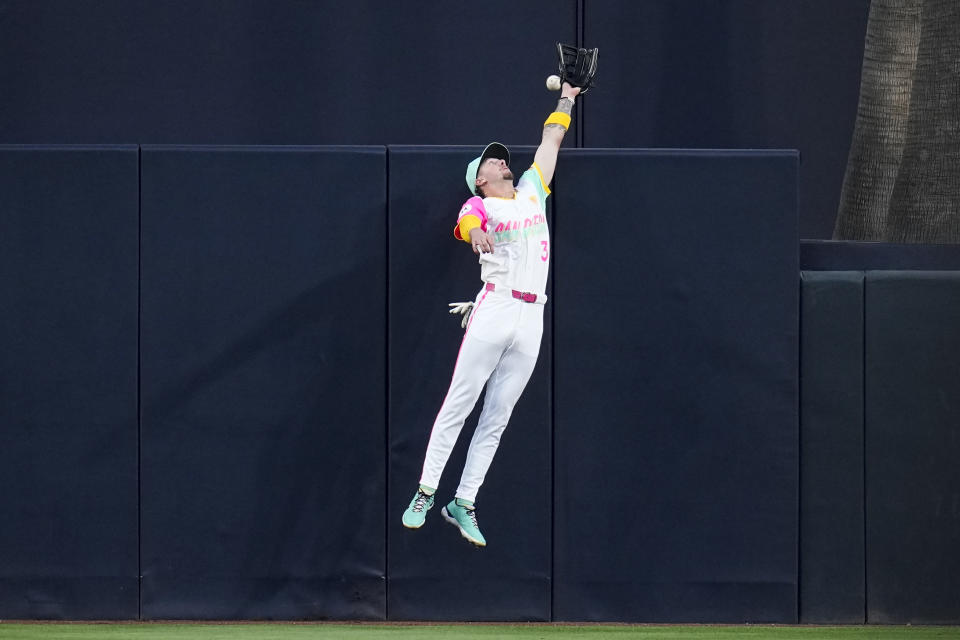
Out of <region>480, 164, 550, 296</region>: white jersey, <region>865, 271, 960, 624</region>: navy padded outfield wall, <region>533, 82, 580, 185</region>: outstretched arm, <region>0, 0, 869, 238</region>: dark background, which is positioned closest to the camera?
<region>480, 164, 550, 296</region>: white jersey

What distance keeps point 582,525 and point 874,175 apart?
3284 mm

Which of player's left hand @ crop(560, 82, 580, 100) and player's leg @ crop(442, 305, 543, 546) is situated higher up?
player's left hand @ crop(560, 82, 580, 100)

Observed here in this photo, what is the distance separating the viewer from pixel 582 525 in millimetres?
6145

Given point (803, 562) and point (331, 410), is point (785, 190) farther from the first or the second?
point (331, 410)

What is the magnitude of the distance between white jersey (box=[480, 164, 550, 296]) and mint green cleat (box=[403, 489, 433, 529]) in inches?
44.2

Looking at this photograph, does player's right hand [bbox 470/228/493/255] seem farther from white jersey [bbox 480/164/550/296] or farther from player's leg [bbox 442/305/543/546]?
player's leg [bbox 442/305/543/546]

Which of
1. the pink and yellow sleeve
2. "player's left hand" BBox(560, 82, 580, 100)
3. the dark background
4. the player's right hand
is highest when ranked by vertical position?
the dark background

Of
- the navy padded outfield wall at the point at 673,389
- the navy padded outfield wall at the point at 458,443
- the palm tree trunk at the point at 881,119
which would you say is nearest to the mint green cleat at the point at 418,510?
the navy padded outfield wall at the point at 458,443

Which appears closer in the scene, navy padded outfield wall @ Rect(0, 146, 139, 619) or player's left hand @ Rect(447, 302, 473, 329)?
player's left hand @ Rect(447, 302, 473, 329)

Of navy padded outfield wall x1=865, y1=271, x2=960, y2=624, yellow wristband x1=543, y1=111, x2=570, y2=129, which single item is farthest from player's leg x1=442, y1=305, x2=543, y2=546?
navy padded outfield wall x1=865, y1=271, x2=960, y2=624

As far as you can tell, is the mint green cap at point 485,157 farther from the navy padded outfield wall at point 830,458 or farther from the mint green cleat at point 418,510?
the navy padded outfield wall at point 830,458

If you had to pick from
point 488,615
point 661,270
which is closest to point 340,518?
point 488,615

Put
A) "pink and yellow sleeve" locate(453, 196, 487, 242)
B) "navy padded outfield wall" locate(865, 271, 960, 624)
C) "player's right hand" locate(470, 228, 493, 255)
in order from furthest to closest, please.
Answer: "navy padded outfield wall" locate(865, 271, 960, 624), "pink and yellow sleeve" locate(453, 196, 487, 242), "player's right hand" locate(470, 228, 493, 255)

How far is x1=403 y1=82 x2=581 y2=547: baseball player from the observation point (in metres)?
5.84
